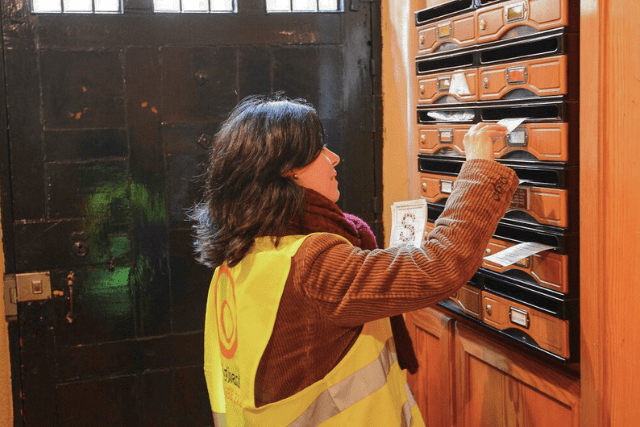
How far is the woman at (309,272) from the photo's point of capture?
55.8 inches

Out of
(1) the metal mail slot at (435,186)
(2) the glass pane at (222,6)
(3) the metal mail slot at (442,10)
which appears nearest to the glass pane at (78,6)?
(2) the glass pane at (222,6)

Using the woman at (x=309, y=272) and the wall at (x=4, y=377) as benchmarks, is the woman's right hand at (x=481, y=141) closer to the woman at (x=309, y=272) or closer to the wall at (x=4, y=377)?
the woman at (x=309, y=272)

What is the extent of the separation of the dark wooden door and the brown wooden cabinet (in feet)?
3.33

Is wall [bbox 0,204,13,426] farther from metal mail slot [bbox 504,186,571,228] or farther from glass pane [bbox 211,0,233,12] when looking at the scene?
metal mail slot [bbox 504,186,571,228]

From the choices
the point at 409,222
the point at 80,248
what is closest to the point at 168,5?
the point at 80,248

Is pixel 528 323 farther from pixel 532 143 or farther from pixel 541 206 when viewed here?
pixel 532 143

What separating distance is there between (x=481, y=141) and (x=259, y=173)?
54 centimetres

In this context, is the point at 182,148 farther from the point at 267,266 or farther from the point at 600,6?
the point at 600,6

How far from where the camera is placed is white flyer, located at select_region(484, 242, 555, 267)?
1717 mm

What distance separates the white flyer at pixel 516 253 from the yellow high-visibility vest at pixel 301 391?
0.34 meters

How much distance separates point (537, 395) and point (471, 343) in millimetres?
326

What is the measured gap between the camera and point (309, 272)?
142 centimetres

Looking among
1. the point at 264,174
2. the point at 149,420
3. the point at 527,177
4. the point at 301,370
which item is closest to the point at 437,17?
the point at 527,177

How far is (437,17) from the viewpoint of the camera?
2.15 meters
